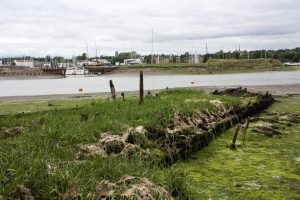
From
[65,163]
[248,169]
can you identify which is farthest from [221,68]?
[65,163]

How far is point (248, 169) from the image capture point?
1090 cm

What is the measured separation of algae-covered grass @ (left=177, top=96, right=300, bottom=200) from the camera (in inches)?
356

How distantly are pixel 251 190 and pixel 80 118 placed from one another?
6.03 metres

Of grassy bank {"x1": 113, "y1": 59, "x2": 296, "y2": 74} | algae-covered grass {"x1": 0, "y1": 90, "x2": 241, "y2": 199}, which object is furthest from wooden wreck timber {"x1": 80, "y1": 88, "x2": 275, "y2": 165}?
grassy bank {"x1": 113, "y1": 59, "x2": 296, "y2": 74}

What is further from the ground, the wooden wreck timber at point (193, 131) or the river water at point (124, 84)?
the wooden wreck timber at point (193, 131)

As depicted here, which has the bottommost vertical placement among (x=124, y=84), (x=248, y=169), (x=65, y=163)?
(x=124, y=84)

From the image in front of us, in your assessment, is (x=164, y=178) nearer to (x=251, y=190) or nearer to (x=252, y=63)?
(x=251, y=190)

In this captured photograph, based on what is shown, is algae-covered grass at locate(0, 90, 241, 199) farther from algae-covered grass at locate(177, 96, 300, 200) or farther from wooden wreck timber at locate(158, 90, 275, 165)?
algae-covered grass at locate(177, 96, 300, 200)

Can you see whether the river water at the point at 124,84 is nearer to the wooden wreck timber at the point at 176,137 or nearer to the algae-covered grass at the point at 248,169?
the wooden wreck timber at the point at 176,137

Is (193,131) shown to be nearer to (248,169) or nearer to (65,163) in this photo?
(248,169)

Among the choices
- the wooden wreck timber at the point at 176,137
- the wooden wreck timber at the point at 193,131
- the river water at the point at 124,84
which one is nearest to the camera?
the wooden wreck timber at the point at 176,137

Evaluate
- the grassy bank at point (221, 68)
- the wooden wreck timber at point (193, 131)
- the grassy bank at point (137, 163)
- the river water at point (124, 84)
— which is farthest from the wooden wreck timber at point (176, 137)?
the grassy bank at point (221, 68)

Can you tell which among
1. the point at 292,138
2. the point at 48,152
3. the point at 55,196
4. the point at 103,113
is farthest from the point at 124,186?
the point at 292,138

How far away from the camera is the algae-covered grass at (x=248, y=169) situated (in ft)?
29.6
